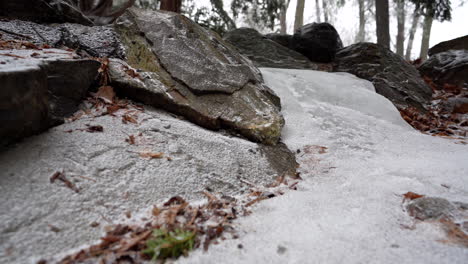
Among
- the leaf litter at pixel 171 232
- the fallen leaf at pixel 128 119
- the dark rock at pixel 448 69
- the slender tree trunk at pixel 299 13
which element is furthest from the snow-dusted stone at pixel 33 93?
the slender tree trunk at pixel 299 13

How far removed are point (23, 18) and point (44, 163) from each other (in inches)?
114

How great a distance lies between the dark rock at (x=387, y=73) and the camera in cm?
412

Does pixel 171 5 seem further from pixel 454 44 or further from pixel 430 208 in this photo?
pixel 454 44

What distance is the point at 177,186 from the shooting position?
131 centimetres

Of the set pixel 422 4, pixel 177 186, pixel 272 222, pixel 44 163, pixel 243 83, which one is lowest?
pixel 272 222

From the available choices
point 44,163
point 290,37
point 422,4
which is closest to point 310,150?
point 44,163

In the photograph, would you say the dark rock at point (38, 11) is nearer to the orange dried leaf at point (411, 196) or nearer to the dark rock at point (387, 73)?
the orange dried leaf at point (411, 196)

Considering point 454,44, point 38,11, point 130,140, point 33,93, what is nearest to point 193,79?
point 130,140

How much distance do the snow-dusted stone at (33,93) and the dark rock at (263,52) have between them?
3828 mm

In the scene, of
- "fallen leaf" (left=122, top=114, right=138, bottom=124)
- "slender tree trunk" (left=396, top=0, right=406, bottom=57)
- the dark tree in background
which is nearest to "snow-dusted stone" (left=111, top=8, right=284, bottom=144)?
"fallen leaf" (left=122, top=114, right=138, bottom=124)

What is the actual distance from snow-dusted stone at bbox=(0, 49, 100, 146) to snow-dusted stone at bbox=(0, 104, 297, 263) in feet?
0.29

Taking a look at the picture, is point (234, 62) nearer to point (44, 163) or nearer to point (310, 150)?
point (310, 150)

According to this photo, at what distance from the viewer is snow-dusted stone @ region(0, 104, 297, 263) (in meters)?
0.91

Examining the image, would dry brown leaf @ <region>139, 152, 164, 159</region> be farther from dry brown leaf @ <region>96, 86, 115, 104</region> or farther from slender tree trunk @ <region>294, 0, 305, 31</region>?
slender tree trunk @ <region>294, 0, 305, 31</region>
